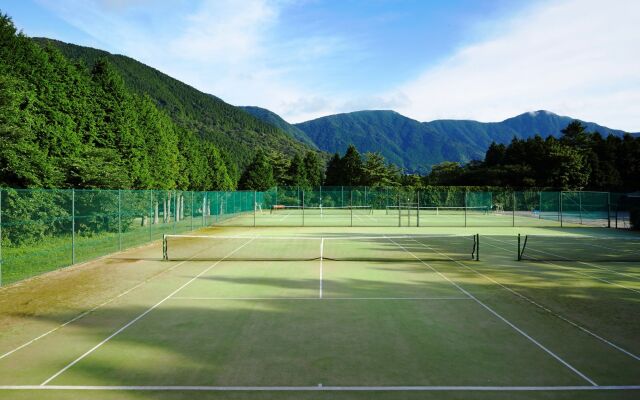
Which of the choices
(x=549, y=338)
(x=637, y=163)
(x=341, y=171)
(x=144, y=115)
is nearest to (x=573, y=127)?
(x=637, y=163)

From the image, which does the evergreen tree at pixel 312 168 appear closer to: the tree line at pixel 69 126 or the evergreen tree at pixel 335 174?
the evergreen tree at pixel 335 174

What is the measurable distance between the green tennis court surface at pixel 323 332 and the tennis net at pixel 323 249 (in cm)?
212

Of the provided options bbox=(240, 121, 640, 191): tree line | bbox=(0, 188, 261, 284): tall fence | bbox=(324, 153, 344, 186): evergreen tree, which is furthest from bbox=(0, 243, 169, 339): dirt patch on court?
bbox=(324, 153, 344, 186): evergreen tree

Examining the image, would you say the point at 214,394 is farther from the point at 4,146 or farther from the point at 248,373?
the point at 4,146

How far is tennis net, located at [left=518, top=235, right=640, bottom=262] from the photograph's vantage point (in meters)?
16.9

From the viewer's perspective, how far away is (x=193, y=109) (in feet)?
604

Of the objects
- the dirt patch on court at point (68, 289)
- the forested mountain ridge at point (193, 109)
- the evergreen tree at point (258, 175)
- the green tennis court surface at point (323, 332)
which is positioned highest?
the forested mountain ridge at point (193, 109)

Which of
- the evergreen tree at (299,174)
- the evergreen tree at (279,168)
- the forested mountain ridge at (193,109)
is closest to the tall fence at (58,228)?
the evergreen tree at (299,174)

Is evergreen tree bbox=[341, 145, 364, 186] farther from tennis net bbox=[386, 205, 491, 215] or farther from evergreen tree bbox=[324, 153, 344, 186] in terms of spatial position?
tennis net bbox=[386, 205, 491, 215]

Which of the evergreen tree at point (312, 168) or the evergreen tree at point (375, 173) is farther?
the evergreen tree at point (312, 168)

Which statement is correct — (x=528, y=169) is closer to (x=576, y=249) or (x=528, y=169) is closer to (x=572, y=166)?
(x=572, y=166)

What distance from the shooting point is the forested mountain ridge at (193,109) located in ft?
527

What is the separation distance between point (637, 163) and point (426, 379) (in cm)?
8074

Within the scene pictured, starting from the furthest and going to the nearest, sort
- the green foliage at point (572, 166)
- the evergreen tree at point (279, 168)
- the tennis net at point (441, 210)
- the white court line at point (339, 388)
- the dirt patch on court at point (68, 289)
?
the evergreen tree at point (279, 168) < the green foliage at point (572, 166) < the tennis net at point (441, 210) < the dirt patch on court at point (68, 289) < the white court line at point (339, 388)
